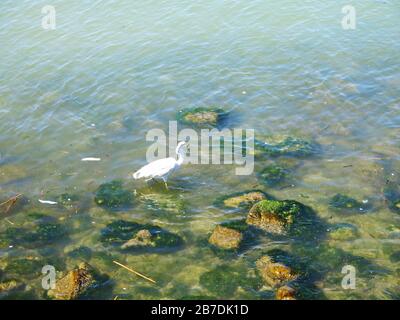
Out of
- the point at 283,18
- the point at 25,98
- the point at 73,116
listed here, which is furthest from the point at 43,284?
the point at 283,18

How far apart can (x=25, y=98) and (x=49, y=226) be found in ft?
24.5

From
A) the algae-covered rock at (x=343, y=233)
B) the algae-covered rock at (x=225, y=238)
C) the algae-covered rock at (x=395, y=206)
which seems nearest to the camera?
the algae-covered rock at (x=225, y=238)

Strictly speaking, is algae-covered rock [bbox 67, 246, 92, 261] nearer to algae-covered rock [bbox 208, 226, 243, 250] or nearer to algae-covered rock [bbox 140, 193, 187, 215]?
algae-covered rock [bbox 140, 193, 187, 215]

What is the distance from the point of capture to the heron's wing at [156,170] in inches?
490

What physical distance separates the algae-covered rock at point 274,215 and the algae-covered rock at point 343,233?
0.93 meters

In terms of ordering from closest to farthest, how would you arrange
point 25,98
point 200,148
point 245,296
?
1. point 245,296
2. point 200,148
3. point 25,98

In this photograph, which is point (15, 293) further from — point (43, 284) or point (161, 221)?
point (161, 221)

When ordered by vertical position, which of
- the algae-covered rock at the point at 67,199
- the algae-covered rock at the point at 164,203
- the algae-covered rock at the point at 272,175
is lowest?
the algae-covered rock at the point at 164,203

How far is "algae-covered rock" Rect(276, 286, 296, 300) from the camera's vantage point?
876cm

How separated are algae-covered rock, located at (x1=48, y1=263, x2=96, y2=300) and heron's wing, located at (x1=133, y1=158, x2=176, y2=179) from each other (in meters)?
3.66

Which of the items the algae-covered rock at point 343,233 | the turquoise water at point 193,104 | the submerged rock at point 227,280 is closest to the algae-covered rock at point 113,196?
the turquoise water at point 193,104

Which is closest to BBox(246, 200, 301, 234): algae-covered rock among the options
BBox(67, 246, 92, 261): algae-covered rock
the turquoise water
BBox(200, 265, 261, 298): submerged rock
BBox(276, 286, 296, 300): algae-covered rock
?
the turquoise water

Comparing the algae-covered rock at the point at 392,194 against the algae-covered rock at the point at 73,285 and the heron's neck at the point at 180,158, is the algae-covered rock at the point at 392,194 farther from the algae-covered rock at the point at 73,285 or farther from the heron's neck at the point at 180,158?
the algae-covered rock at the point at 73,285

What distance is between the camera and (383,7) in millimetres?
20781
